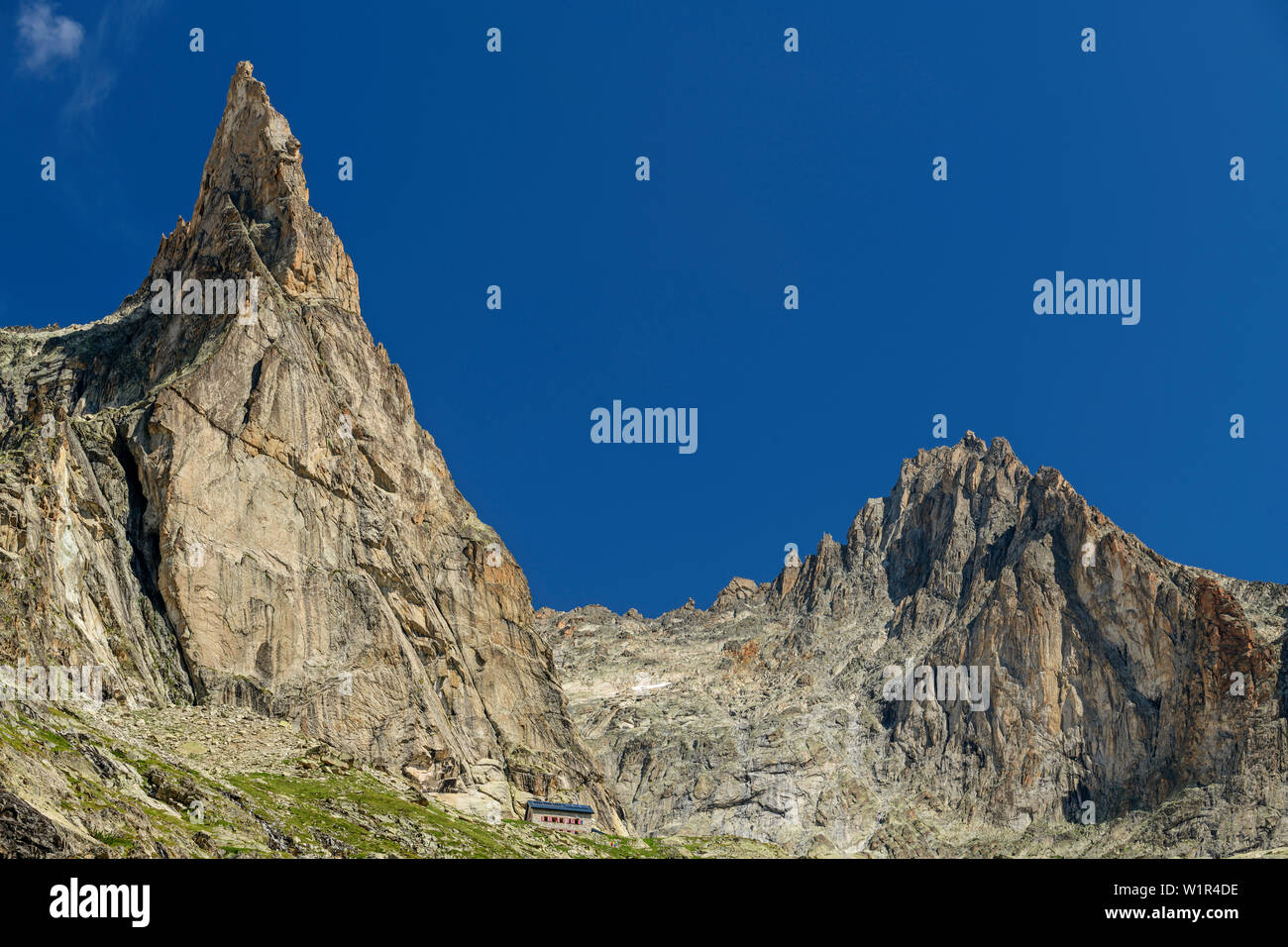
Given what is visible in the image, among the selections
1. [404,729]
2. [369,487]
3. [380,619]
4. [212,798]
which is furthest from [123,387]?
[212,798]

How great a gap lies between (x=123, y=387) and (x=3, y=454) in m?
45.0

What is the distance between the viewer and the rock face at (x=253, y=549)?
13662 centimetres

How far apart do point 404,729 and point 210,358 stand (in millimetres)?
54788

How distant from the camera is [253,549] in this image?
515 feet

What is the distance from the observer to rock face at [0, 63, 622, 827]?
13662cm

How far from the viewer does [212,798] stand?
298ft

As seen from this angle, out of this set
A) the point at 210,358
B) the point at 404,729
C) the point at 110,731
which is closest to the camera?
the point at 110,731
